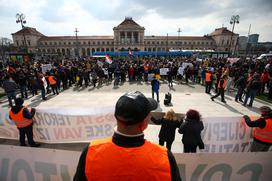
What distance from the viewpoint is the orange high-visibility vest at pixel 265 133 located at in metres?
3.27

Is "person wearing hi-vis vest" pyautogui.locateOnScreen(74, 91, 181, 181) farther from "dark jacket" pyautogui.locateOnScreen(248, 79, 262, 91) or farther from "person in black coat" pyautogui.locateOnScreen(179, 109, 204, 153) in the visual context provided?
"dark jacket" pyautogui.locateOnScreen(248, 79, 262, 91)

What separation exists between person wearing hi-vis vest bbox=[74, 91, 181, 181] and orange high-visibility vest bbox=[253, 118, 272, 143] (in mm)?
3265

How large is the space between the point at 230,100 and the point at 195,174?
8.76m

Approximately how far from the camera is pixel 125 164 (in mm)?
1006

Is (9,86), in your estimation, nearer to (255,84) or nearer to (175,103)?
(175,103)

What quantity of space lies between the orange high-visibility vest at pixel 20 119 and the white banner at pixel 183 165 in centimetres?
134

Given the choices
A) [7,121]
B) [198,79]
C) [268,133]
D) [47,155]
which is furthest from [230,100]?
[7,121]

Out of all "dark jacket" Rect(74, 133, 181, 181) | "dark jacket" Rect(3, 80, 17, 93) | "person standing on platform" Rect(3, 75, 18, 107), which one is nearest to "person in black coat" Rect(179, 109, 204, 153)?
"dark jacket" Rect(74, 133, 181, 181)

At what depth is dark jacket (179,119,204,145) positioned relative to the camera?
3326mm

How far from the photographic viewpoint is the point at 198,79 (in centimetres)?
1552

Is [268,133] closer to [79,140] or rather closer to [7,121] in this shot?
[79,140]

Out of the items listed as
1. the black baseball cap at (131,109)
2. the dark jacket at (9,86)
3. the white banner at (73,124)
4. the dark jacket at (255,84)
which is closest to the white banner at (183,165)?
the white banner at (73,124)

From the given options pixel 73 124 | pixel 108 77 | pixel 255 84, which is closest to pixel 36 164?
pixel 73 124

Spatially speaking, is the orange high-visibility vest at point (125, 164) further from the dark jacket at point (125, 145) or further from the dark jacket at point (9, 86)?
the dark jacket at point (9, 86)
